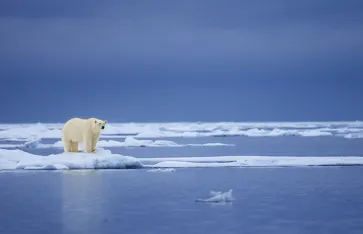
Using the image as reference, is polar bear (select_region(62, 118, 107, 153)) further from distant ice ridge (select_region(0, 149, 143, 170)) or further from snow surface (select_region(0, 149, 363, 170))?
distant ice ridge (select_region(0, 149, 143, 170))

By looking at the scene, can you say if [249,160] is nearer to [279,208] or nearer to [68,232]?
[279,208]

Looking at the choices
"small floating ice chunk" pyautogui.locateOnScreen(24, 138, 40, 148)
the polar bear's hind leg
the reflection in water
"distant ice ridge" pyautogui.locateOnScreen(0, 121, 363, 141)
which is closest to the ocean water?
the reflection in water

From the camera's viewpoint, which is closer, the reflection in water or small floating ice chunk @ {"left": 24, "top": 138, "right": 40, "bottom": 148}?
the reflection in water

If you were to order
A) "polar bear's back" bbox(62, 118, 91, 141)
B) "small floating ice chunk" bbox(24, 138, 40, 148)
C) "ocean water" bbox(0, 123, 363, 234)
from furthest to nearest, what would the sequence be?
"small floating ice chunk" bbox(24, 138, 40, 148)
"polar bear's back" bbox(62, 118, 91, 141)
"ocean water" bbox(0, 123, 363, 234)

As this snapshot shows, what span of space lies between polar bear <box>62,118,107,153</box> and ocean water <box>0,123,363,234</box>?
3.92 ft

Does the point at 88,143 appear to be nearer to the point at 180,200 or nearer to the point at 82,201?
the point at 82,201

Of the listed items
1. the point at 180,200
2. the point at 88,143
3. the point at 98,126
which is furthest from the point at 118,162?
the point at 180,200

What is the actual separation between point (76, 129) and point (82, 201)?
7.89m

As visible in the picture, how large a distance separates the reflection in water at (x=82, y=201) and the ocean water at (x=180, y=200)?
13 millimetres

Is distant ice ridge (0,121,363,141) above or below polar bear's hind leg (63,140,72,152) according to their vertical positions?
above

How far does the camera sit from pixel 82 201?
11.7 m

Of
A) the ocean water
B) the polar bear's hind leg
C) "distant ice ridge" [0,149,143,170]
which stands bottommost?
the ocean water

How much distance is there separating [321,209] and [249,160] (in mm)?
8747

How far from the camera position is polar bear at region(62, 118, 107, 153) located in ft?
61.8
